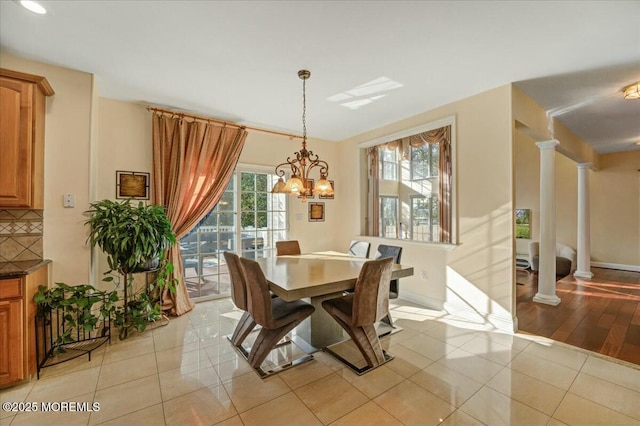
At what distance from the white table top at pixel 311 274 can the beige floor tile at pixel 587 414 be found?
4.40 feet

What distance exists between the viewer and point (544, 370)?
88.4 inches

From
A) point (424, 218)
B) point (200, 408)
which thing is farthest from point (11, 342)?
point (424, 218)

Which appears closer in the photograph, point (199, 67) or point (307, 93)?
point (199, 67)

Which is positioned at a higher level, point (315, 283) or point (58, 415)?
point (315, 283)

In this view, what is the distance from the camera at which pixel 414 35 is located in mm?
2154

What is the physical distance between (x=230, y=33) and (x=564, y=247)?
24.5 ft

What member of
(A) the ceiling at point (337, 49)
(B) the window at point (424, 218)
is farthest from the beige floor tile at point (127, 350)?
(B) the window at point (424, 218)

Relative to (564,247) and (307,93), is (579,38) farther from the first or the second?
(564,247)

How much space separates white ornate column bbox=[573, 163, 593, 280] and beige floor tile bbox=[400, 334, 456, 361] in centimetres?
483

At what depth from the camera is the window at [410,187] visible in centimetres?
421

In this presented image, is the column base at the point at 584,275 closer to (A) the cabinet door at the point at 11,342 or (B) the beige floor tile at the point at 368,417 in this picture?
(B) the beige floor tile at the point at 368,417

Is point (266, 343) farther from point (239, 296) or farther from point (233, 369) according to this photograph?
point (239, 296)

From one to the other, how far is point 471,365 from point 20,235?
13.3ft

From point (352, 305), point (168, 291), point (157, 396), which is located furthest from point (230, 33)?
point (168, 291)
